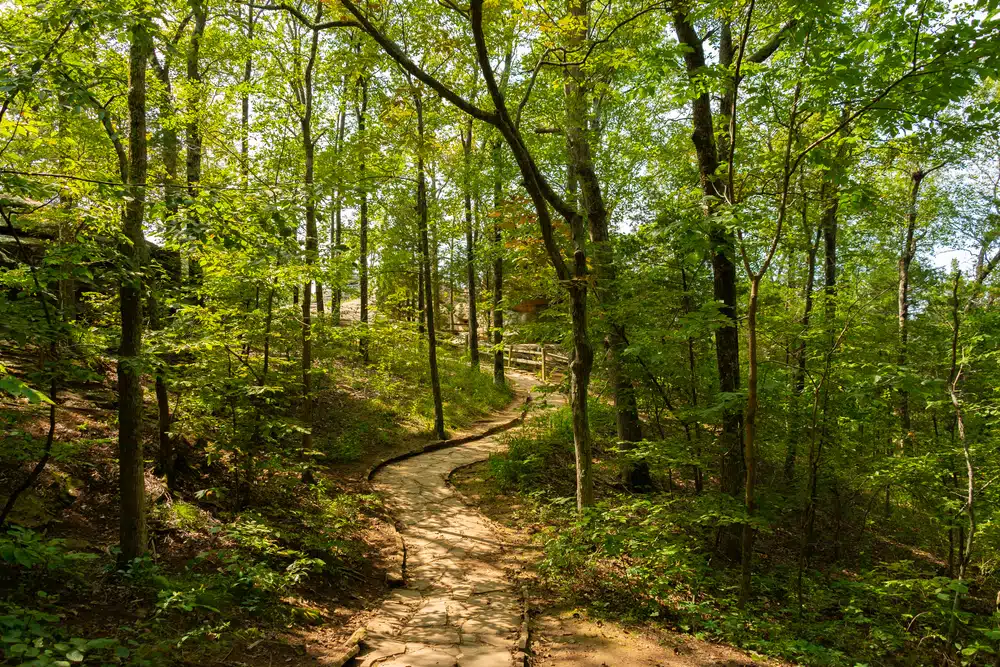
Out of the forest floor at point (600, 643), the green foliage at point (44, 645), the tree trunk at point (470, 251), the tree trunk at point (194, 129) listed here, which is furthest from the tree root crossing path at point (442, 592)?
the tree trunk at point (470, 251)

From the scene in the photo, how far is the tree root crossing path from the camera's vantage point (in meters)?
4.39

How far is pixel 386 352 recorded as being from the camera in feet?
45.3

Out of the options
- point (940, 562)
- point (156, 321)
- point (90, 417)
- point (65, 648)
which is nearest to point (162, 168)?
point (156, 321)

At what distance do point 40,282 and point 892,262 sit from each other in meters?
20.2

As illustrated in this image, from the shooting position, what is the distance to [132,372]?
14.8 feet

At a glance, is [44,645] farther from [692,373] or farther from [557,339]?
[692,373]

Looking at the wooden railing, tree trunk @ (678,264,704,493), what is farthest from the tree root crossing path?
the wooden railing

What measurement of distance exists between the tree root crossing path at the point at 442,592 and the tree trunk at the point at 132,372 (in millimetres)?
2454

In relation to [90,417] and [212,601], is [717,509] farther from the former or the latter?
[90,417]

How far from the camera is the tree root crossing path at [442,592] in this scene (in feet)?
14.4

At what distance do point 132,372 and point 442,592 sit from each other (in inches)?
156

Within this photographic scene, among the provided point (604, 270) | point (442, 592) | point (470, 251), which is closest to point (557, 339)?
point (604, 270)

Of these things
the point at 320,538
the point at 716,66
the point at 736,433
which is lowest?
the point at 320,538

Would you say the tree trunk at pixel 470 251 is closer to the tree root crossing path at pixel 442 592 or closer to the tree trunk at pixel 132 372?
the tree root crossing path at pixel 442 592
